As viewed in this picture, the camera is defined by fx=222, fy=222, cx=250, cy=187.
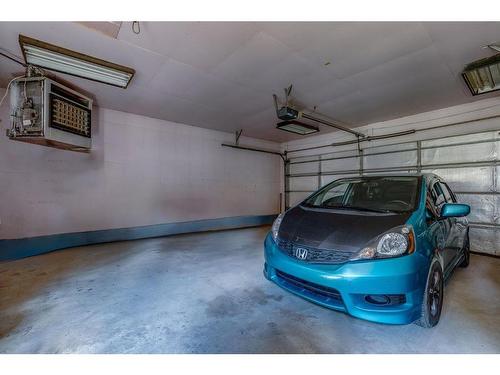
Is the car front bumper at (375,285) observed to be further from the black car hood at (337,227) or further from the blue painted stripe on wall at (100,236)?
the blue painted stripe on wall at (100,236)

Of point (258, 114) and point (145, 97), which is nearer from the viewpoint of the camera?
point (145, 97)

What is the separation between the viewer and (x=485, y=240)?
4.07 m

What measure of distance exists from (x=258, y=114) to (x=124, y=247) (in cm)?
386

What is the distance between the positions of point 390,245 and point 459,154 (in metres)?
4.24

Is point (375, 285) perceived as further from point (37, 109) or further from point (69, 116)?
point (69, 116)

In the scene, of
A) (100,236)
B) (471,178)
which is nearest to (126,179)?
(100,236)

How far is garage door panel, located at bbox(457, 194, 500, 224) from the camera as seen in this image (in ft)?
13.1

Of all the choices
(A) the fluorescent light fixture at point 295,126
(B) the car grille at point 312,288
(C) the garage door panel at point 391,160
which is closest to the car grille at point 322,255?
(B) the car grille at point 312,288

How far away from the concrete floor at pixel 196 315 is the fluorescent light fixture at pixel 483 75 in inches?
106

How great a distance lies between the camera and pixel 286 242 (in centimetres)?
198

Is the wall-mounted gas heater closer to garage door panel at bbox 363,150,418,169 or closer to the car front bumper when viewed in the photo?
the car front bumper

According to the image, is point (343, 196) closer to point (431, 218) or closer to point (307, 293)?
point (431, 218)

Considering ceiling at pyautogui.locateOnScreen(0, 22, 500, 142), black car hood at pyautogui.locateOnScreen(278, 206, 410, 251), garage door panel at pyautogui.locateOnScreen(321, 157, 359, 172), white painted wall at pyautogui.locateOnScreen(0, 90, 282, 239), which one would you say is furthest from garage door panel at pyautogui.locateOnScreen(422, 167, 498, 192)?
white painted wall at pyautogui.locateOnScreen(0, 90, 282, 239)
